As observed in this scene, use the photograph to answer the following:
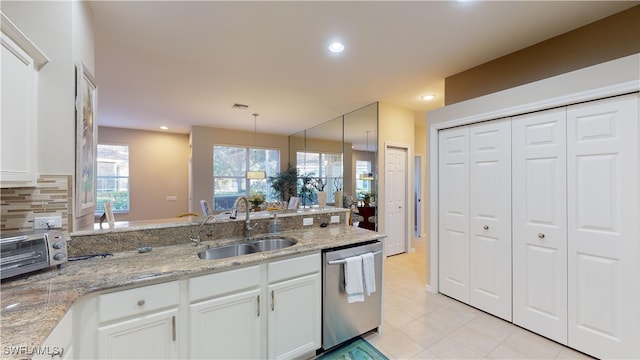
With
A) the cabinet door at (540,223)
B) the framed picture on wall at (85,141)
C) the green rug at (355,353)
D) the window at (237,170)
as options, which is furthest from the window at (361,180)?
the framed picture on wall at (85,141)

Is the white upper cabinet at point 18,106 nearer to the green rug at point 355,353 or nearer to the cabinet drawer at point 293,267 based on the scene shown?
the cabinet drawer at point 293,267

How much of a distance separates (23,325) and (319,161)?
6.35 metres

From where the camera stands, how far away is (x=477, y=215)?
8.77ft

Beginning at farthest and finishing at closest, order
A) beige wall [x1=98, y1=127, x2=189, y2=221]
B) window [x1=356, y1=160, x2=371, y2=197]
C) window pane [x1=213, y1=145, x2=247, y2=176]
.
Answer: window pane [x1=213, y1=145, x2=247, y2=176] < beige wall [x1=98, y1=127, x2=189, y2=221] < window [x1=356, y1=160, x2=371, y2=197]

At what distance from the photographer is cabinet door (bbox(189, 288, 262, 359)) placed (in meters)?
1.48

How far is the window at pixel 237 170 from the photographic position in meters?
6.48

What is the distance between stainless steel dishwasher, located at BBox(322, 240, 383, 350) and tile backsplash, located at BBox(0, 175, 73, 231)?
1.74 metres

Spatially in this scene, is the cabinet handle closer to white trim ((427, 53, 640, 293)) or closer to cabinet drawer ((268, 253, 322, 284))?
cabinet drawer ((268, 253, 322, 284))

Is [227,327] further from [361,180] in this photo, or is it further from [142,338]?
[361,180]

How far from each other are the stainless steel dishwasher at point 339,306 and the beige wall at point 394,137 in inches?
85.1

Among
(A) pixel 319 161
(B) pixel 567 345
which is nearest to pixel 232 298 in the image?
(B) pixel 567 345

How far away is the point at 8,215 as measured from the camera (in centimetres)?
143

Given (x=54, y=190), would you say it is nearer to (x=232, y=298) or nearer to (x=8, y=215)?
(x=8, y=215)

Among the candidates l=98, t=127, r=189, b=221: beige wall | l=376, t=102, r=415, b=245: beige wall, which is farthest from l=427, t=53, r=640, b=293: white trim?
l=98, t=127, r=189, b=221: beige wall
